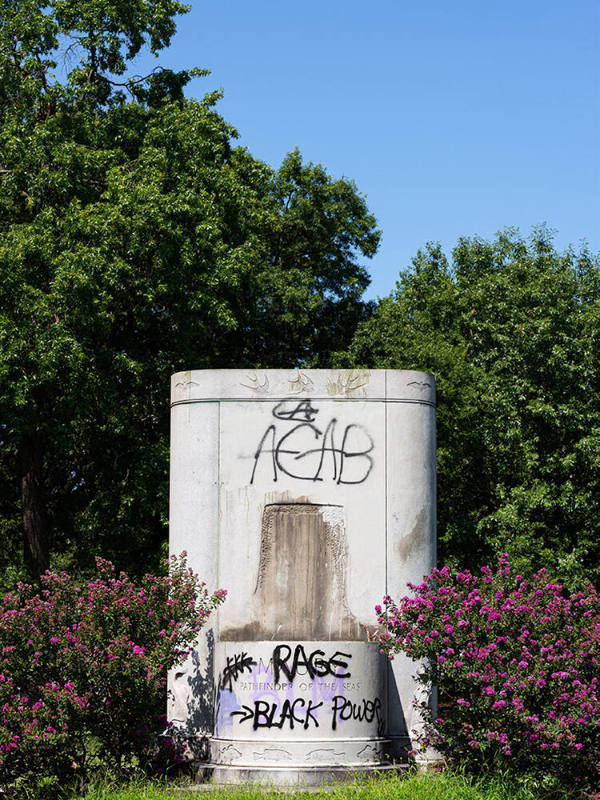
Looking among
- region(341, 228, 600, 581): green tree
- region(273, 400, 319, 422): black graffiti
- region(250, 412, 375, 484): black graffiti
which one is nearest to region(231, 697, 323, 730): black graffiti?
region(250, 412, 375, 484): black graffiti

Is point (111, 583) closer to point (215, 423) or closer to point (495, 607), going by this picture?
point (215, 423)

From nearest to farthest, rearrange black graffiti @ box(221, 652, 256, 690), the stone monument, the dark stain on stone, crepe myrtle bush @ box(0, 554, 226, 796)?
crepe myrtle bush @ box(0, 554, 226, 796) < black graffiti @ box(221, 652, 256, 690) < the stone monument < the dark stain on stone

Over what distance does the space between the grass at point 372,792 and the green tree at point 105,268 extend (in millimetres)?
9917

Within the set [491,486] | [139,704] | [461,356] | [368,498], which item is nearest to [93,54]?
[461,356]

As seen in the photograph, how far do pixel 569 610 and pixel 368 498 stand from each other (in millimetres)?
2674

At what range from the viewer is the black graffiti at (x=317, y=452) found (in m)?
12.3

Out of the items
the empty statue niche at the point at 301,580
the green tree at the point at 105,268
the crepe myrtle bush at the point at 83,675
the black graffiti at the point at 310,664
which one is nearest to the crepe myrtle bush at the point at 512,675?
the black graffiti at the point at 310,664

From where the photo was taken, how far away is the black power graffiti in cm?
1228

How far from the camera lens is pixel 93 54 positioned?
23.2m

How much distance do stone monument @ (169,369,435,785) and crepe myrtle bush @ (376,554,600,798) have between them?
1149mm

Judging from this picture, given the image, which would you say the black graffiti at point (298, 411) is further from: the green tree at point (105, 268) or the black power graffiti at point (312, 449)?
the green tree at point (105, 268)

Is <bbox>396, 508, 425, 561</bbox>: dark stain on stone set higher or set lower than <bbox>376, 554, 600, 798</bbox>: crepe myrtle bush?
higher

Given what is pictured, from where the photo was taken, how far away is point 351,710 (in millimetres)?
11109

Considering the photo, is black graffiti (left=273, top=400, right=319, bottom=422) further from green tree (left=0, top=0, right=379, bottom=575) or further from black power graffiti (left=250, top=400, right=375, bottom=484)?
green tree (left=0, top=0, right=379, bottom=575)
